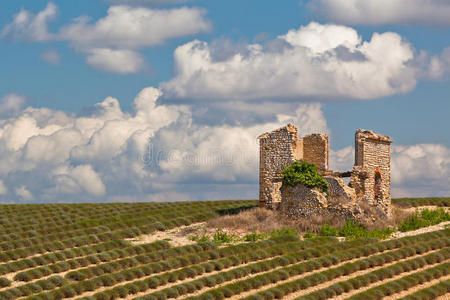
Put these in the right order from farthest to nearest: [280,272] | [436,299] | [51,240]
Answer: [51,240]
[280,272]
[436,299]

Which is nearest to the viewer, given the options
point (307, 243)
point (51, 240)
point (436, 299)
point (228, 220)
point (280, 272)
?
point (436, 299)

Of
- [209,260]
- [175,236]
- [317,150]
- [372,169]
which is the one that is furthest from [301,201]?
[209,260]

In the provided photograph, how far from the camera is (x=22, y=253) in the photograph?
25.3m

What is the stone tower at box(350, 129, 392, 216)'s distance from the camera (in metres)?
31.4

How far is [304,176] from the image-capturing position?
1161 inches

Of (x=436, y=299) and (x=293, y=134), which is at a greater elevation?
(x=293, y=134)

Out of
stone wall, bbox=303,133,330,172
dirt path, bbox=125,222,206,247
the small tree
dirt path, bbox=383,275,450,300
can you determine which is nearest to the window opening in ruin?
stone wall, bbox=303,133,330,172

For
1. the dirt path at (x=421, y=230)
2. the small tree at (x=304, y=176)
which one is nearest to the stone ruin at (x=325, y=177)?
the small tree at (x=304, y=176)

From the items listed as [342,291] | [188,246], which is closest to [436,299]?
[342,291]

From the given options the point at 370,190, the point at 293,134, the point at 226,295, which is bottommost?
the point at 226,295

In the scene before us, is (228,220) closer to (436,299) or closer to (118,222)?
(118,222)

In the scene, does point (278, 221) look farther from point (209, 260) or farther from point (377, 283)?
point (377, 283)

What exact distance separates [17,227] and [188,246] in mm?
10361

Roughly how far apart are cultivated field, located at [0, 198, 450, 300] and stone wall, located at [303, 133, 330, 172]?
522cm
